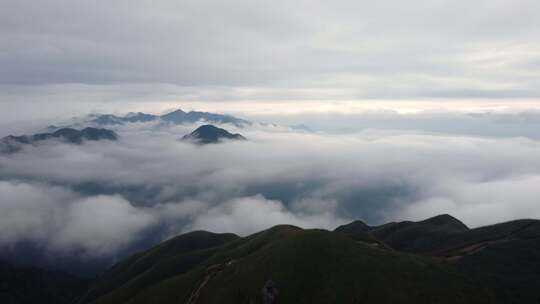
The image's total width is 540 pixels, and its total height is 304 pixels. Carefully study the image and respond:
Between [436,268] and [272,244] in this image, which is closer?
[436,268]

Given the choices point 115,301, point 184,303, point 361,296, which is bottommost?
point 115,301

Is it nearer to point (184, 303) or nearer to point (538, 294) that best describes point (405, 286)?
point (538, 294)

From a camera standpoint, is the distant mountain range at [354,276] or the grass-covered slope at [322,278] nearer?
the distant mountain range at [354,276]

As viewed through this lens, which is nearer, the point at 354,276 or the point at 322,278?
the point at 354,276

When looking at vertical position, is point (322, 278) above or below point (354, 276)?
below

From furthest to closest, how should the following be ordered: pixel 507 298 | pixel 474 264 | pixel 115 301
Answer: pixel 115 301 < pixel 474 264 < pixel 507 298

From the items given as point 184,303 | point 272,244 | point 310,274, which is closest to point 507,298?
point 310,274

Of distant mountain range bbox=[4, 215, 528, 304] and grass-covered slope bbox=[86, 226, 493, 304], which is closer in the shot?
distant mountain range bbox=[4, 215, 528, 304]

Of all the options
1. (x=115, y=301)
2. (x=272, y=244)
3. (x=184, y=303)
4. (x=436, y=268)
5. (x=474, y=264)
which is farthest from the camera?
(x=115, y=301)
